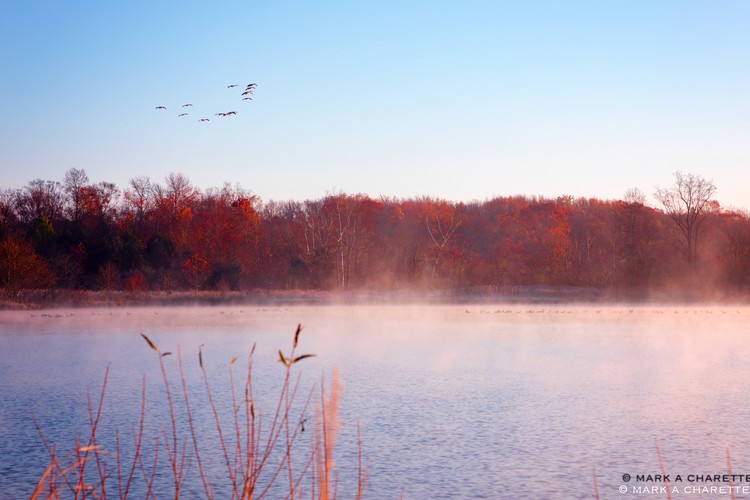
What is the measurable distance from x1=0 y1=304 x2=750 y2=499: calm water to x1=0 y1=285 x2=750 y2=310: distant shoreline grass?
12183 millimetres

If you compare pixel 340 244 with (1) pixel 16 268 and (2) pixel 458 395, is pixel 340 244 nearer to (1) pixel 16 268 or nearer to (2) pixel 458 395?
(1) pixel 16 268

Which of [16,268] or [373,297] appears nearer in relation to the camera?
[16,268]

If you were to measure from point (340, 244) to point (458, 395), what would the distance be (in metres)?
39.1

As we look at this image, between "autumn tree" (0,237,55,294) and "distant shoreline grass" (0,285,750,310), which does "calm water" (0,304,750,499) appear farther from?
"autumn tree" (0,237,55,294)

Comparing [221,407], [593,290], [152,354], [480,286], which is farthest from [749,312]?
[221,407]

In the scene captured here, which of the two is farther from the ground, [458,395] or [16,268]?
[16,268]

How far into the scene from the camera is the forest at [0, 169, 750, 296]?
43125 mm

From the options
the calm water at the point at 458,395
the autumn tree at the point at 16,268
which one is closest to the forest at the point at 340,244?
the autumn tree at the point at 16,268

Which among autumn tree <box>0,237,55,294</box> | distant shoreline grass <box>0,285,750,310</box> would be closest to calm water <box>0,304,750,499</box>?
distant shoreline grass <box>0,285,750,310</box>

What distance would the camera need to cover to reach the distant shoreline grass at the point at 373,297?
3584cm

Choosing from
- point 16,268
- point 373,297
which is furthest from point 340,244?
point 16,268

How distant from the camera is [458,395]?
11.4 meters

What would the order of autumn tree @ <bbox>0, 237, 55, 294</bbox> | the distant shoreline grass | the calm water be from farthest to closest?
the distant shoreline grass
autumn tree @ <bbox>0, 237, 55, 294</bbox>
the calm water

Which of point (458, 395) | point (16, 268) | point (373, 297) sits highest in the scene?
point (16, 268)
